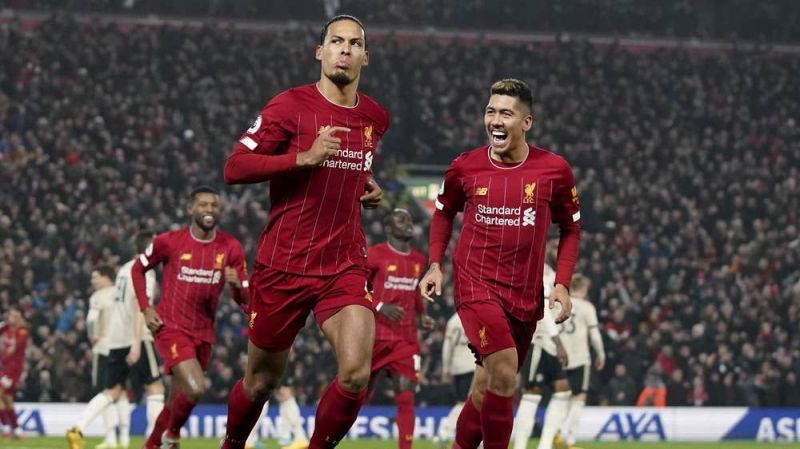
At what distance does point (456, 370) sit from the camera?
18.4 metres

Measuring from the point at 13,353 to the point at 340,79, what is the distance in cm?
1276

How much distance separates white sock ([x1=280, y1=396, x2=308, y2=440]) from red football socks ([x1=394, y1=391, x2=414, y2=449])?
2.40 m

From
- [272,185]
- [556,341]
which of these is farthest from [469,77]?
[272,185]

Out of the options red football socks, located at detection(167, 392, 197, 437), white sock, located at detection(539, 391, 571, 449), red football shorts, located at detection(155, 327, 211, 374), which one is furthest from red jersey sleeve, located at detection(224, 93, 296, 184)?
white sock, located at detection(539, 391, 571, 449)

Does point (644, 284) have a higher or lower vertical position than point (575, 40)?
lower

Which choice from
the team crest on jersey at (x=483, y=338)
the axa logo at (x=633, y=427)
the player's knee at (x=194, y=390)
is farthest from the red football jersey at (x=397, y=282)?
the axa logo at (x=633, y=427)

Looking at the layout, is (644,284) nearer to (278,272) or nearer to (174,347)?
(174,347)

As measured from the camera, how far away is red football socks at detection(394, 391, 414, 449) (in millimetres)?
14000

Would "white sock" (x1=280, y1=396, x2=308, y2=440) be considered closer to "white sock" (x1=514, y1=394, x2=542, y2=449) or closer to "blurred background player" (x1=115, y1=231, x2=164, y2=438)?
"blurred background player" (x1=115, y1=231, x2=164, y2=438)

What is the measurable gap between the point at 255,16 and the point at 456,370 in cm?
2500

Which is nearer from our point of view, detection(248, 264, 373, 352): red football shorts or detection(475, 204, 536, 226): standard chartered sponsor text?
detection(248, 264, 373, 352): red football shorts

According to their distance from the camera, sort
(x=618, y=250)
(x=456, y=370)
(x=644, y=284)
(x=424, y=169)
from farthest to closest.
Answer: (x=424, y=169) → (x=618, y=250) → (x=644, y=284) → (x=456, y=370)

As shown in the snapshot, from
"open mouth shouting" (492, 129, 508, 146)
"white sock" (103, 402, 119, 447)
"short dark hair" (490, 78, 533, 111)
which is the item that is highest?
"short dark hair" (490, 78, 533, 111)

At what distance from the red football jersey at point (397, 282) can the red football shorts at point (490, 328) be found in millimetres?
5232
